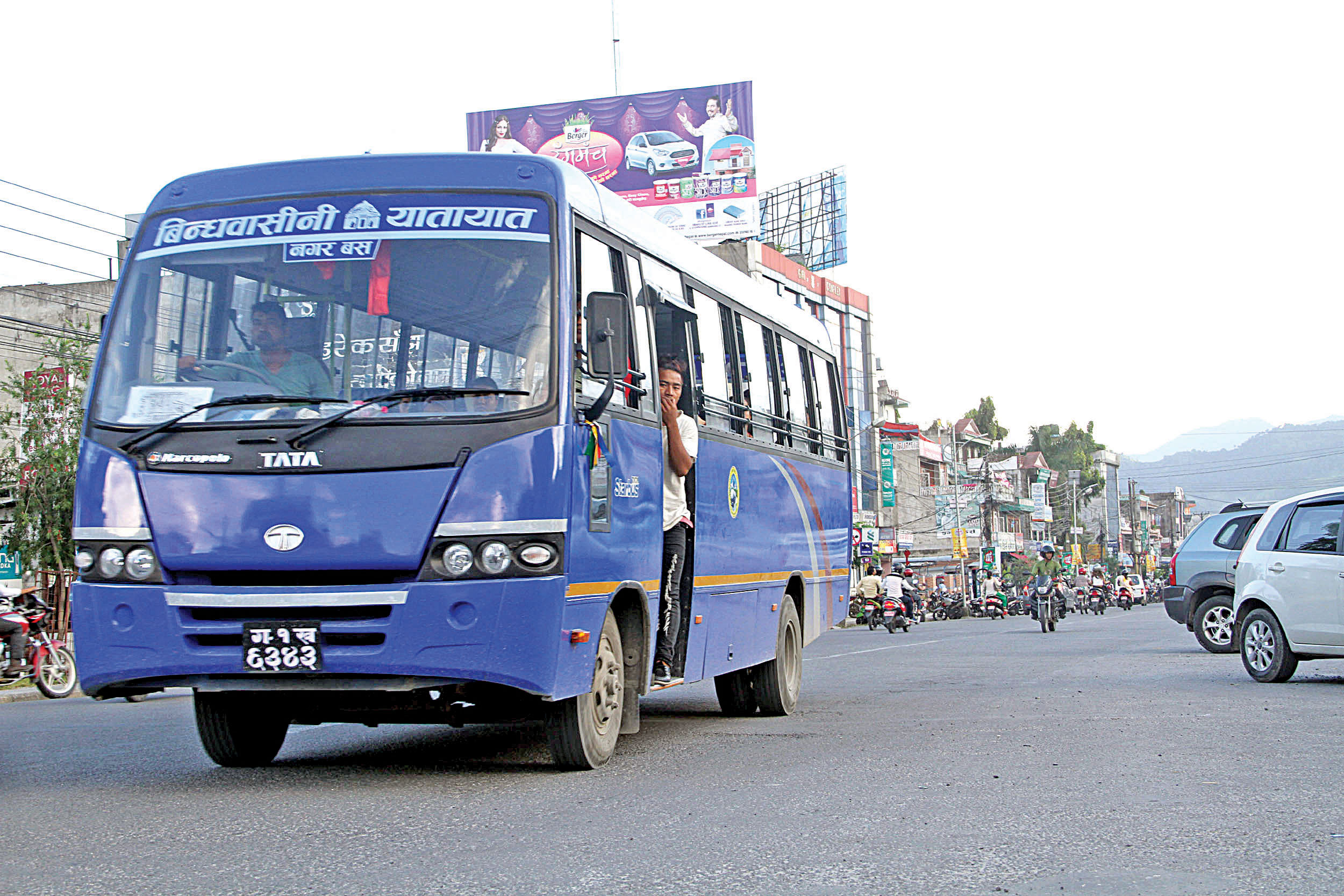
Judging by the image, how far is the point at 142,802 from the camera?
7.00 metres

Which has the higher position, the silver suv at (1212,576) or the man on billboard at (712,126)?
the man on billboard at (712,126)

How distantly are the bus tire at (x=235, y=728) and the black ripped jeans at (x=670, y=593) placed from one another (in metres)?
2.17

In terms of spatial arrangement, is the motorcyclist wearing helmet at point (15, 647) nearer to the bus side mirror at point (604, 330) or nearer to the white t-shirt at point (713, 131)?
the bus side mirror at point (604, 330)

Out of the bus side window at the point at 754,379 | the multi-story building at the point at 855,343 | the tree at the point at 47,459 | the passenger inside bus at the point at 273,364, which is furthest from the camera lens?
the multi-story building at the point at 855,343

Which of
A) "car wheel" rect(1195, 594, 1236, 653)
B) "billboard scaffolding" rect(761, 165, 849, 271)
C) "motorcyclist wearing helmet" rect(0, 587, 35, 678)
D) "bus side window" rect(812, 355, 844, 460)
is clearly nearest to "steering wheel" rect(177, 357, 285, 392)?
"bus side window" rect(812, 355, 844, 460)

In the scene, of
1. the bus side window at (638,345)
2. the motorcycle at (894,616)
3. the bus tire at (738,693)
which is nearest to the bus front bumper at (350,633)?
the bus side window at (638,345)

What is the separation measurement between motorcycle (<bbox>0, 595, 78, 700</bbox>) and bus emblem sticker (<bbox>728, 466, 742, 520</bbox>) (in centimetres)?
975

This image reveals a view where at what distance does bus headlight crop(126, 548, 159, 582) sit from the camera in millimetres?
7020

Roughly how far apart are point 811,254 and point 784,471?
63.7m

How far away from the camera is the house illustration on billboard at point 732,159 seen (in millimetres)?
57875

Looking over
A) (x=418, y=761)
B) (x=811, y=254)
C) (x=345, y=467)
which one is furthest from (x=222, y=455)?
(x=811, y=254)

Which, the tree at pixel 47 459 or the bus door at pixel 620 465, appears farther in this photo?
the tree at pixel 47 459

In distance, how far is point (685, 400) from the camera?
9656 millimetres

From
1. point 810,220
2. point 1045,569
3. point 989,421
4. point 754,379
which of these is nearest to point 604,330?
point 754,379
